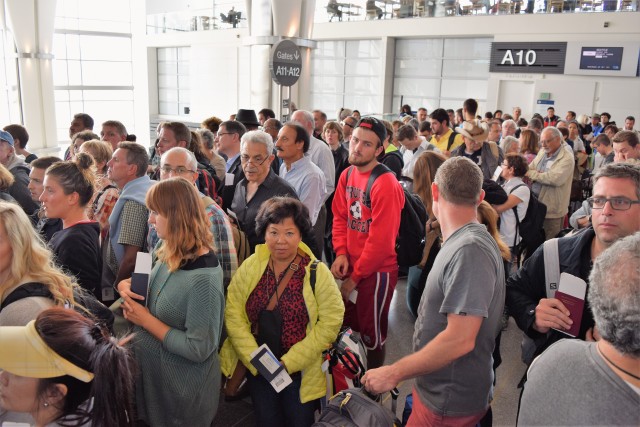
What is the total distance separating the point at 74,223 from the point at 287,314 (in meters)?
1.38

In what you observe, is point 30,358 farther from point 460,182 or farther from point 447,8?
point 447,8

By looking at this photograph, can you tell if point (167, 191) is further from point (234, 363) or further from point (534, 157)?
point (534, 157)

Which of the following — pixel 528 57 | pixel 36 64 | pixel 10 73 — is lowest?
pixel 10 73

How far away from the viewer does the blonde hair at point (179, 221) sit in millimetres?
2289

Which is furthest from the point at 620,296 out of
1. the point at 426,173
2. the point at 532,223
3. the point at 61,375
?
the point at 532,223

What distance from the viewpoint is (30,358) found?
4.55ft

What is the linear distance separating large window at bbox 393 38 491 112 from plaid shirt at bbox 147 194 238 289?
624 inches

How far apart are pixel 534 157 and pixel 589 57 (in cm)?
1029

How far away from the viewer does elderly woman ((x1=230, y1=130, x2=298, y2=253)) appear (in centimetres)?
370

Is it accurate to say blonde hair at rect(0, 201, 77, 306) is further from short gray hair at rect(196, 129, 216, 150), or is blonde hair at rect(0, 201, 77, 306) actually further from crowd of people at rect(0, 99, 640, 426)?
short gray hair at rect(196, 129, 216, 150)

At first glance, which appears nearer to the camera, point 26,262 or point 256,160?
point 26,262

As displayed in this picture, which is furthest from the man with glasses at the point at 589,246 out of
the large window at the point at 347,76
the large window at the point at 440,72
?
the large window at the point at 347,76

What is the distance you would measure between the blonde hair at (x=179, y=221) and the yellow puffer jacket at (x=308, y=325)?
1.30 ft

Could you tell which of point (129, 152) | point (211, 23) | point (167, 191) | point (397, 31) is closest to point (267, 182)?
point (129, 152)
